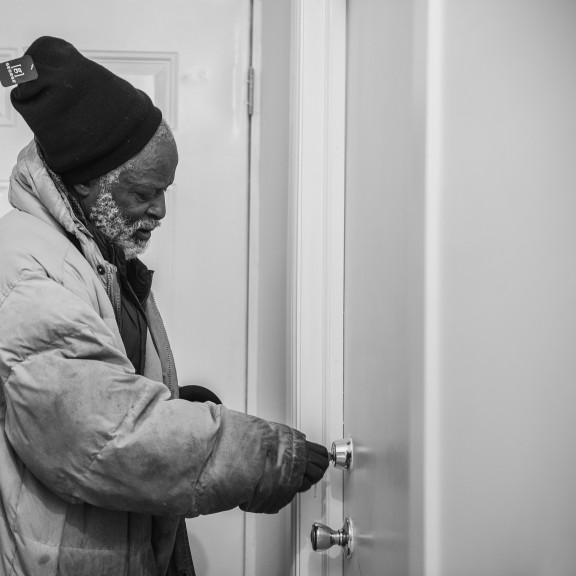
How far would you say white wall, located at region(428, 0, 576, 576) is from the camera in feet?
2.06

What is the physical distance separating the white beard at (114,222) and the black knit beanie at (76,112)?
4 cm

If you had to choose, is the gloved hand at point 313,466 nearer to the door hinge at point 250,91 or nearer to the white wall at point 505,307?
the white wall at point 505,307

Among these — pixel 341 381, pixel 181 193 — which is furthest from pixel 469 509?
pixel 181 193

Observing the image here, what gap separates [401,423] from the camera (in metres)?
0.74

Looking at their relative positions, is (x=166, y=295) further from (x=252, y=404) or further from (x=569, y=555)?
(x=569, y=555)

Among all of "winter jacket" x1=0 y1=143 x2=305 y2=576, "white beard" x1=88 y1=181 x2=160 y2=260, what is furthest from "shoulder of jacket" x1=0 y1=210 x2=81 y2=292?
"white beard" x1=88 y1=181 x2=160 y2=260

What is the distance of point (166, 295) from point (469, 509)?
1006mm

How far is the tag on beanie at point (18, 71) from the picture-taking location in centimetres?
102

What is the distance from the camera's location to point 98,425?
33.8 inches

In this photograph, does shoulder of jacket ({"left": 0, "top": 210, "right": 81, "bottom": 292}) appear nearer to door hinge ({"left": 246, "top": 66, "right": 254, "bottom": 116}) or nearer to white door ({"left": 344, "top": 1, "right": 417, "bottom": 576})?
white door ({"left": 344, "top": 1, "right": 417, "bottom": 576})

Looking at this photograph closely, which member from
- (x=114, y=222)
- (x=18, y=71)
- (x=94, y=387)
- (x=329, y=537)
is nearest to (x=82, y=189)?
(x=114, y=222)

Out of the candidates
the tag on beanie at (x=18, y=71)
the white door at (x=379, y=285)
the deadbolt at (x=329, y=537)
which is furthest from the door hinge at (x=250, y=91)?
the deadbolt at (x=329, y=537)

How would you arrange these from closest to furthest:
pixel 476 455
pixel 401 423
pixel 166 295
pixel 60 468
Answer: pixel 476 455 < pixel 401 423 < pixel 60 468 < pixel 166 295

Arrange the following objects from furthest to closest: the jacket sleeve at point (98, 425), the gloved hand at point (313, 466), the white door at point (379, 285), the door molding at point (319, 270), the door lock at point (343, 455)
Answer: the door molding at point (319, 270) < the door lock at point (343, 455) < the gloved hand at point (313, 466) < the jacket sleeve at point (98, 425) < the white door at point (379, 285)
